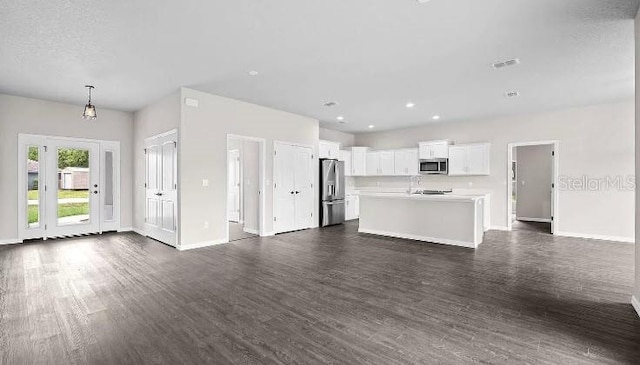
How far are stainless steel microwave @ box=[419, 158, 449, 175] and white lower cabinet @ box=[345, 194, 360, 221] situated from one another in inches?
81.2

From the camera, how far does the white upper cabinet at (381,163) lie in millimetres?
9039

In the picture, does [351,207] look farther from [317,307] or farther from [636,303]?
[636,303]

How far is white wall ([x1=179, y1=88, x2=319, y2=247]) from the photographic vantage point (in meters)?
5.24

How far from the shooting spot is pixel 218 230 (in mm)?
5688

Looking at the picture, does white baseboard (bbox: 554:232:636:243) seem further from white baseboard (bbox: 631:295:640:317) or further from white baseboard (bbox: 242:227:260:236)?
white baseboard (bbox: 242:227:260:236)

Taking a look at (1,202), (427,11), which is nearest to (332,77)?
(427,11)

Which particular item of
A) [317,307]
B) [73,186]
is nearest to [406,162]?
[317,307]

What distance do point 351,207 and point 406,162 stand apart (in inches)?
83.2

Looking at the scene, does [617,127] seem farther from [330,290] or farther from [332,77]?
[330,290]

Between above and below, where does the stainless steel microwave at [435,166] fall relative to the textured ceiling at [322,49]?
below

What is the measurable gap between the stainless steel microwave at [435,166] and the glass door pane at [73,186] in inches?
319

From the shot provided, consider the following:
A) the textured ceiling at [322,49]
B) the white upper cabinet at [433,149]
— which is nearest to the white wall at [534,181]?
the white upper cabinet at [433,149]

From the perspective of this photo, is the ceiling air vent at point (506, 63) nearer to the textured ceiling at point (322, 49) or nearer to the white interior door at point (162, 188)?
the textured ceiling at point (322, 49)

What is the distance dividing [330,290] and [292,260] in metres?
1.33
